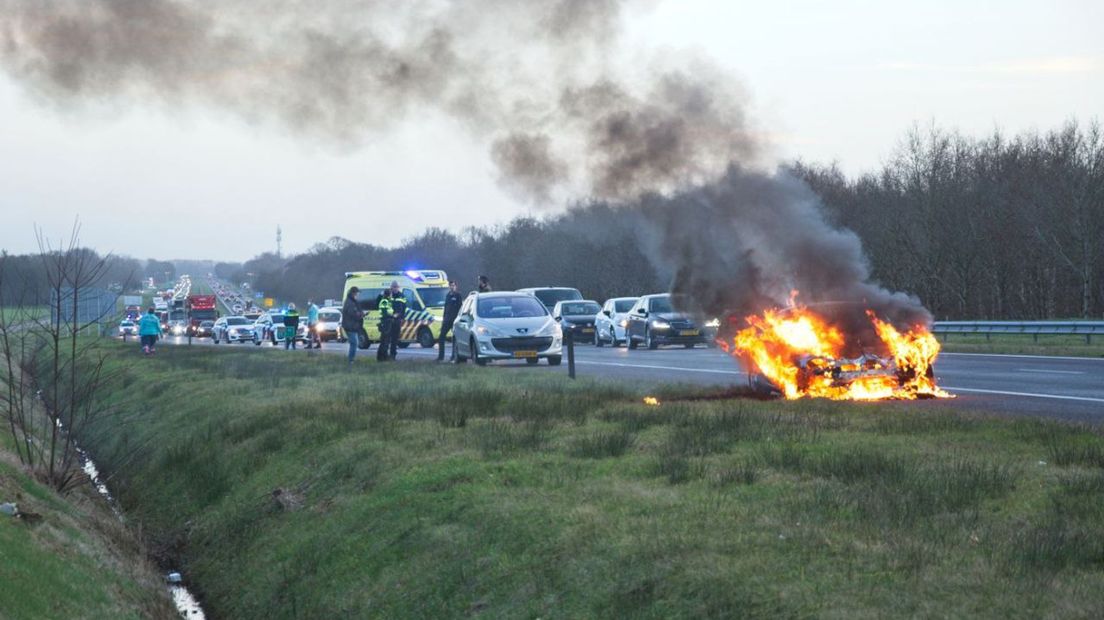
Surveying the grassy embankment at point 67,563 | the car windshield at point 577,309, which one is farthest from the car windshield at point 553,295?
the grassy embankment at point 67,563

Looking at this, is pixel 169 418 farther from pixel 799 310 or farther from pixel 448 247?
pixel 448 247

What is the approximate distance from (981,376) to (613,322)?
867 inches

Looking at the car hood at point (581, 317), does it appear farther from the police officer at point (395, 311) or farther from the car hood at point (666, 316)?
the police officer at point (395, 311)

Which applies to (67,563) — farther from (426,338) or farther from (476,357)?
(426,338)

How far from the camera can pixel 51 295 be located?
63.3ft

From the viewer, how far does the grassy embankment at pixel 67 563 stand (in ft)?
33.3

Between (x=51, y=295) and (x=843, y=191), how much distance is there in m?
60.0

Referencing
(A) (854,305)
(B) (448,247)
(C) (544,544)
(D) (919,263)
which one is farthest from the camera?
(B) (448,247)

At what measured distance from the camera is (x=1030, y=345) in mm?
36906

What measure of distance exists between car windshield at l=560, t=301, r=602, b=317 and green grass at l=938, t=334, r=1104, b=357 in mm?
12645

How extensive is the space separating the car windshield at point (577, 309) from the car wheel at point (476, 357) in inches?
658

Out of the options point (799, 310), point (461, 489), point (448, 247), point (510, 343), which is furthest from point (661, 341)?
point (448, 247)

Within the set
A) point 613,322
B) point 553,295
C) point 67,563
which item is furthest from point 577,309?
point 67,563

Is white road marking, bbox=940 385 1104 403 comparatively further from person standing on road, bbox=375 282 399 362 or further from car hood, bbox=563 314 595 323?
car hood, bbox=563 314 595 323
